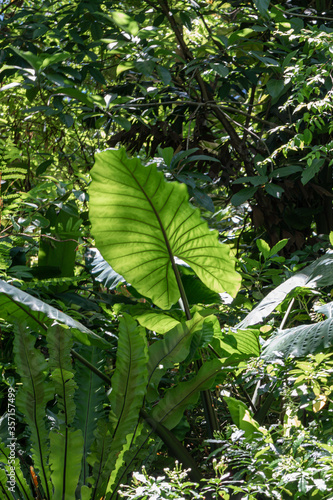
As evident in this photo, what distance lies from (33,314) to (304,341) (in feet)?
3.05

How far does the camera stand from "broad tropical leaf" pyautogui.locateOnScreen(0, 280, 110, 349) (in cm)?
154

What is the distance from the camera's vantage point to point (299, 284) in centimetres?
198

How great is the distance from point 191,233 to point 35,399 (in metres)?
0.79

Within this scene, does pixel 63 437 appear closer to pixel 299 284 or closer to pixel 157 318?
pixel 157 318

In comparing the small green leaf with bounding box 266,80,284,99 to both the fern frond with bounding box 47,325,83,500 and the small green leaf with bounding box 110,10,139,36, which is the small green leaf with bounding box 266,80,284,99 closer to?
the small green leaf with bounding box 110,10,139,36

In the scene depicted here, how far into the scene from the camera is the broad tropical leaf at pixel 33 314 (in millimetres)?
1536

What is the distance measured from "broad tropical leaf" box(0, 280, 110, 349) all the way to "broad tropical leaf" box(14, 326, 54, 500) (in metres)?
0.08

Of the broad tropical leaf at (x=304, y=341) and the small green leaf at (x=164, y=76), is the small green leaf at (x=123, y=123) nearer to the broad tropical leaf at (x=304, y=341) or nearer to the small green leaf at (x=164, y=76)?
the small green leaf at (x=164, y=76)

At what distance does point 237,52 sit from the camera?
9.80 ft

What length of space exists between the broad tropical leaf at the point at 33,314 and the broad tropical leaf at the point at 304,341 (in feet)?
1.86

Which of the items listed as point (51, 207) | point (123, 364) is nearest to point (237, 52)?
point (51, 207)

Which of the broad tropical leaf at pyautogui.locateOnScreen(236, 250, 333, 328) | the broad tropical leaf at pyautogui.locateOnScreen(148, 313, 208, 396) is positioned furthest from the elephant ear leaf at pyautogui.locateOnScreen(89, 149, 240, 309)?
the broad tropical leaf at pyautogui.locateOnScreen(148, 313, 208, 396)

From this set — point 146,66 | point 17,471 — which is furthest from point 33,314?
point 146,66

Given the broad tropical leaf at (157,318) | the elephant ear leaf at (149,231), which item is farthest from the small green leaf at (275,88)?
the broad tropical leaf at (157,318)
